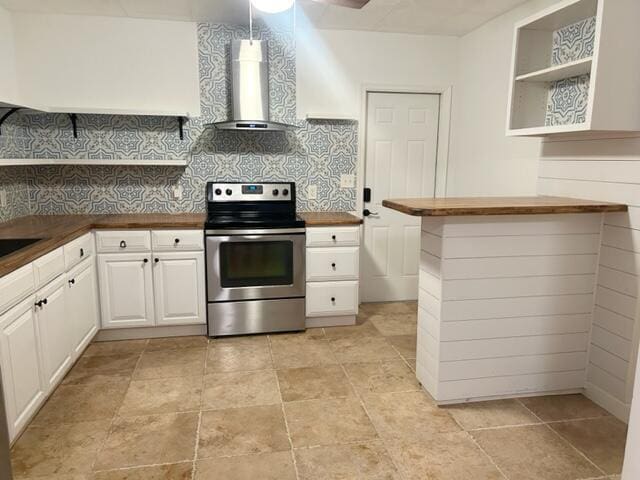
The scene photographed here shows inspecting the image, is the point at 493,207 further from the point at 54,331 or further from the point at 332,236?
the point at 54,331

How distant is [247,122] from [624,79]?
232 cm

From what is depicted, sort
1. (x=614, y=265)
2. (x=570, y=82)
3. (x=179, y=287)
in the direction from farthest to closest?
(x=179, y=287)
(x=570, y=82)
(x=614, y=265)

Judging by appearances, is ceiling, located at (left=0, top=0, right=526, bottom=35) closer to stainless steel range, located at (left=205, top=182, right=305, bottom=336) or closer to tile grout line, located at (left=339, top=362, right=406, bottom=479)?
stainless steel range, located at (left=205, top=182, right=305, bottom=336)

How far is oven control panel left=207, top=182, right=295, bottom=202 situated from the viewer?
12.6 ft

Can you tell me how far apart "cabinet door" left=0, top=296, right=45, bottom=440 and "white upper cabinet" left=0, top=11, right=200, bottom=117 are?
5.91ft

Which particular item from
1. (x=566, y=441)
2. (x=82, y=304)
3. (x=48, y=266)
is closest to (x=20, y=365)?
(x=48, y=266)

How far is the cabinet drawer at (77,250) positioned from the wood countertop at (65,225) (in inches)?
1.7

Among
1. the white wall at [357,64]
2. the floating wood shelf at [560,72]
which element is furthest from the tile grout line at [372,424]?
the white wall at [357,64]

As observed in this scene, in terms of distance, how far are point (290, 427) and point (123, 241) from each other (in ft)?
6.03

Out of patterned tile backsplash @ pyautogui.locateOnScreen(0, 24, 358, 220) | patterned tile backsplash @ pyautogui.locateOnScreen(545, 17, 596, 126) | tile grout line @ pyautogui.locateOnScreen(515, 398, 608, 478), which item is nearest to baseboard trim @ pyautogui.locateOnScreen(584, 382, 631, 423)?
tile grout line @ pyautogui.locateOnScreen(515, 398, 608, 478)

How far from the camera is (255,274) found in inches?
139

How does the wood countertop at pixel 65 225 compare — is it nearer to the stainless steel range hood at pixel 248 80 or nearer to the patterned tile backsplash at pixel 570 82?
the stainless steel range hood at pixel 248 80

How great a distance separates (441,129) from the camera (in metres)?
4.28

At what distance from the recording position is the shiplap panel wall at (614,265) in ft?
7.84
